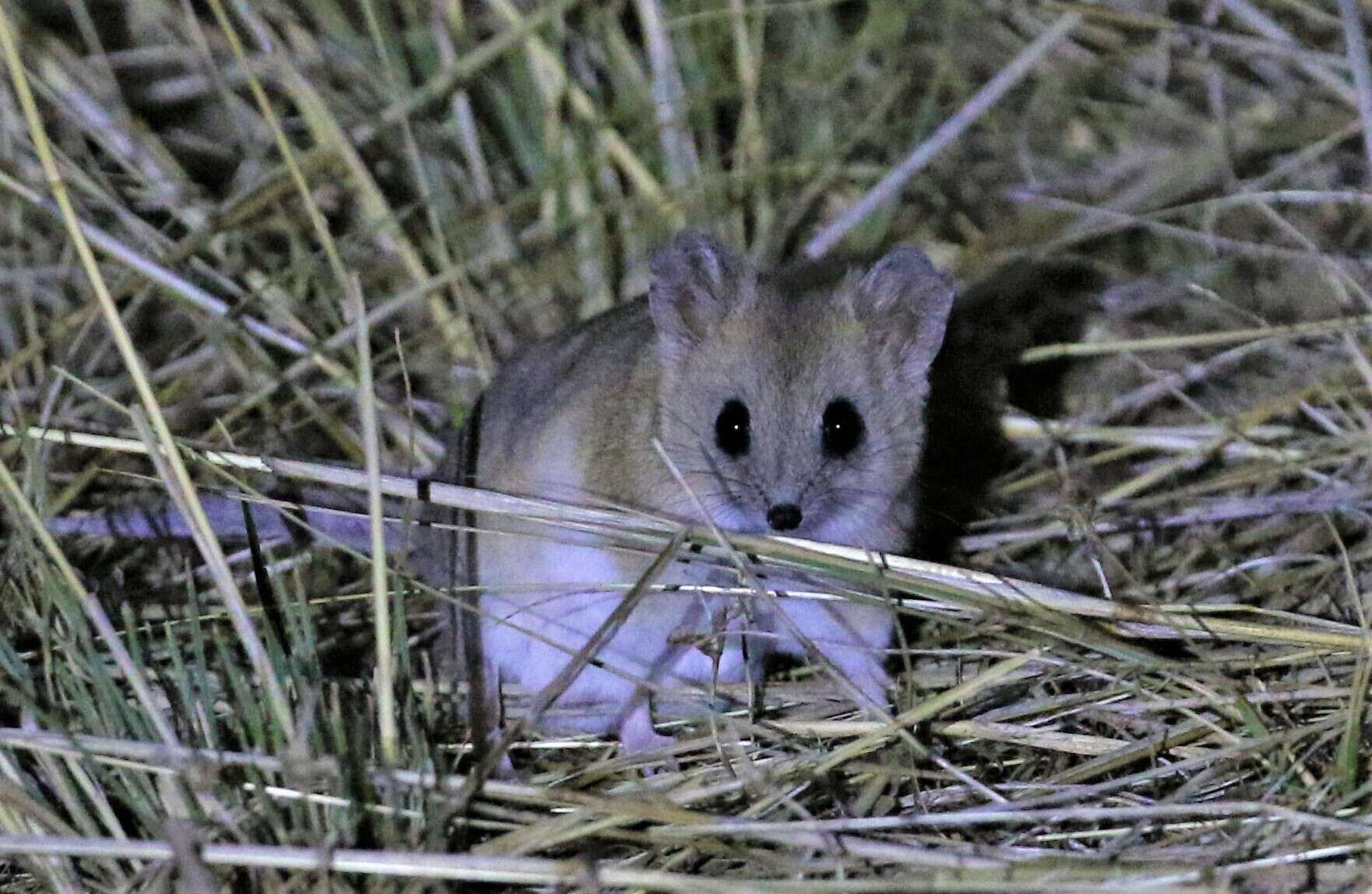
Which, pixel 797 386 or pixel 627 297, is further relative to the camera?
pixel 627 297

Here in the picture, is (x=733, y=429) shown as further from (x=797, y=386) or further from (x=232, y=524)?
(x=232, y=524)

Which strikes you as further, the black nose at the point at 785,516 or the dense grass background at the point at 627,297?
the black nose at the point at 785,516

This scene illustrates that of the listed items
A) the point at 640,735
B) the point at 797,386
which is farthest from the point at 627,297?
the point at 640,735

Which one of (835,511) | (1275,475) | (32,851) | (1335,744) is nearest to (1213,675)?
(1335,744)

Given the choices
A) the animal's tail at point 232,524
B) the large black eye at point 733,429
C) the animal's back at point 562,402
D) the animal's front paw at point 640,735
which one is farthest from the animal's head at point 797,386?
the animal's tail at point 232,524

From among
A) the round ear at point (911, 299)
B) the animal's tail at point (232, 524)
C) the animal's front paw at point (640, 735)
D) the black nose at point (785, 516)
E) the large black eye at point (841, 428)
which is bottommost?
the animal's front paw at point (640, 735)

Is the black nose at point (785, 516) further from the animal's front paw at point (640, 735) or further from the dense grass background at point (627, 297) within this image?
the animal's front paw at point (640, 735)

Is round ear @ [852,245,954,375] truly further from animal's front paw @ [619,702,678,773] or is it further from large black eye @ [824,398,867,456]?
animal's front paw @ [619,702,678,773]
